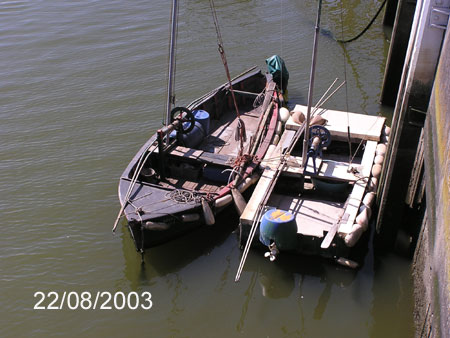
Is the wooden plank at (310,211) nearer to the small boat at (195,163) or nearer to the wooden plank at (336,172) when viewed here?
the wooden plank at (336,172)

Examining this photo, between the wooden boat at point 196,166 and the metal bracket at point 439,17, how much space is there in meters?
5.39

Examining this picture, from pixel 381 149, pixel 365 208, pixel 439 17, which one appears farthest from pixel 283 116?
pixel 439 17

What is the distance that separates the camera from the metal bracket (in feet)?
33.4

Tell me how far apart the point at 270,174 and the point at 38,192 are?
20.7ft

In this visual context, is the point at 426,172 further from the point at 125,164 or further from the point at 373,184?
the point at 125,164

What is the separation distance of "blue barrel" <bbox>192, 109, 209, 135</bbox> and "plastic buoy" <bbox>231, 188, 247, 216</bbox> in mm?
2976

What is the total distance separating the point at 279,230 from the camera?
11.7 m

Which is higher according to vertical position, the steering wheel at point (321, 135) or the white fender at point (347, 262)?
the steering wheel at point (321, 135)

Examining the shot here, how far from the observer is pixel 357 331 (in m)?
11.2

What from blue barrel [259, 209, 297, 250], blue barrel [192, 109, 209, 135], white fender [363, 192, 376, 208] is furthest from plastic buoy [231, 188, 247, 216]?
blue barrel [192, 109, 209, 135]

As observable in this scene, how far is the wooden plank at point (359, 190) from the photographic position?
12.1 m

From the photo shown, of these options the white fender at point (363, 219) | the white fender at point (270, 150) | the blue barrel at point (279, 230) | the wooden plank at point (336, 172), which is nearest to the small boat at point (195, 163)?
the white fender at point (270, 150)

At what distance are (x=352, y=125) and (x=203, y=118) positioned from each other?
413cm

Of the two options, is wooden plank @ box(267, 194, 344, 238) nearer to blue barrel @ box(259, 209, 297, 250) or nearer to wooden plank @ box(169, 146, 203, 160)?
blue barrel @ box(259, 209, 297, 250)
